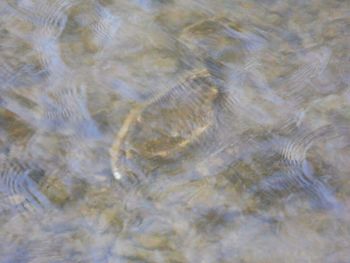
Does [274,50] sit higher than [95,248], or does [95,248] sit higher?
[274,50]

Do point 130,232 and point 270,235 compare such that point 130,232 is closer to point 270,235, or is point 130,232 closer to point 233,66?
point 270,235

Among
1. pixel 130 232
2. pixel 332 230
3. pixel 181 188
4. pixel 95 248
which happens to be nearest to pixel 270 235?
pixel 332 230

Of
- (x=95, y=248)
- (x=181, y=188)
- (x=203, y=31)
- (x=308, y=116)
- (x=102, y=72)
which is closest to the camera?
(x=95, y=248)

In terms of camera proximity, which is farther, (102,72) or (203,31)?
(203,31)

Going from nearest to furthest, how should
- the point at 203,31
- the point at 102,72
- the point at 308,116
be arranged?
the point at 308,116, the point at 102,72, the point at 203,31

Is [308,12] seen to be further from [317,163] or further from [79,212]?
[79,212]

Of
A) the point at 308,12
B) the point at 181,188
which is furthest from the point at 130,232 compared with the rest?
the point at 308,12
